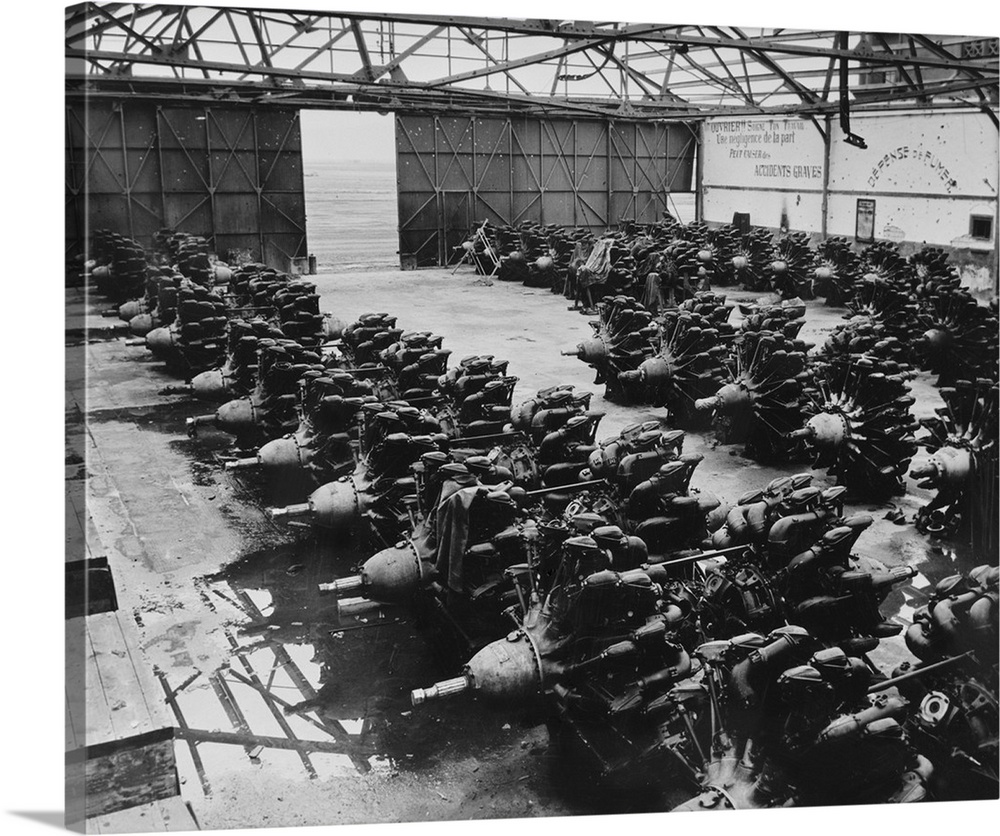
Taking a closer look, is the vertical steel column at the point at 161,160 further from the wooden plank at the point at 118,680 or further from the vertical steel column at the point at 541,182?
the wooden plank at the point at 118,680

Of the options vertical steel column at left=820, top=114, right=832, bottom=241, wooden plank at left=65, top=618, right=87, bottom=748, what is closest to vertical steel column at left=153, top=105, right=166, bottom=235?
vertical steel column at left=820, top=114, right=832, bottom=241

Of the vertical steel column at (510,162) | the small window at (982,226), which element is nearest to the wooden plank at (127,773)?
the small window at (982,226)

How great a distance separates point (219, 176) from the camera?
2448 centimetres

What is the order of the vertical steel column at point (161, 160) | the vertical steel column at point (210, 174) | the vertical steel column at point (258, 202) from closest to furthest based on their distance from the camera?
1. the vertical steel column at point (161, 160)
2. the vertical steel column at point (210, 174)
3. the vertical steel column at point (258, 202)

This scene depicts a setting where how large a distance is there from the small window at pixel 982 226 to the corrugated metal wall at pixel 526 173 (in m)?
17.4

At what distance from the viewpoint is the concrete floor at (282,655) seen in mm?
5285

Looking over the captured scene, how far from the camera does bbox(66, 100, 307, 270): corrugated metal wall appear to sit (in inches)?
899

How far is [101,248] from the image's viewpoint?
1616cm

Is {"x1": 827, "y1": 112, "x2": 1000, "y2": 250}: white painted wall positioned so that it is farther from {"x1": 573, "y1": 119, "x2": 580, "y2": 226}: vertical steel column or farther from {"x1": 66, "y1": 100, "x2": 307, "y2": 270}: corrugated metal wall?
{"x1": 66, "y1": 100, "x2": 307, "y2": 270}: corrugated metal wall

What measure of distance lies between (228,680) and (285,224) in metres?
20.7

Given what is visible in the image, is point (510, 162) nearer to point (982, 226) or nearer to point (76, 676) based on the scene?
point (982, 226)

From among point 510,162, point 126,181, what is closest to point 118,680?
point 126,181

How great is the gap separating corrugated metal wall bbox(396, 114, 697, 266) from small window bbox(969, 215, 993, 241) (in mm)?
17383

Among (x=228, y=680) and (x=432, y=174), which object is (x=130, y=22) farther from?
(x=432, y=174)
